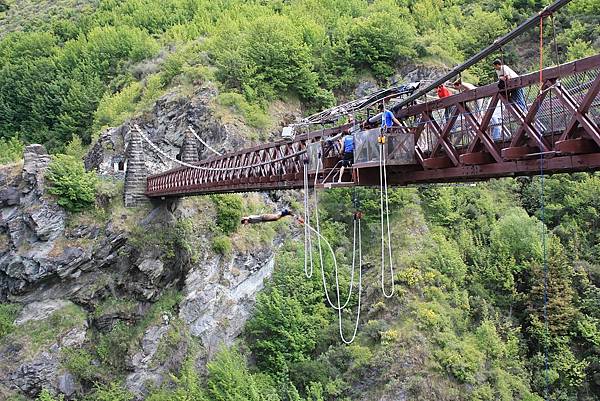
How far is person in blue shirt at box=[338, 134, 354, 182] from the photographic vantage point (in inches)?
373

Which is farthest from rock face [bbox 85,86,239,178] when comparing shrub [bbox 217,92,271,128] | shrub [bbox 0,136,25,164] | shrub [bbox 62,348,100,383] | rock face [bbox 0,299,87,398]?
shrub [bbox 62,348,100,383]

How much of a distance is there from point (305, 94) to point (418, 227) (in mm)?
11159

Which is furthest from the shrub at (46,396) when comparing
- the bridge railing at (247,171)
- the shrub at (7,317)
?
the bridge railing at (247,171)

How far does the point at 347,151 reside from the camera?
955 centimetres

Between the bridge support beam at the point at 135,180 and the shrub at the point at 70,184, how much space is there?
147 centimetres

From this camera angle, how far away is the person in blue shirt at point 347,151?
9.47m

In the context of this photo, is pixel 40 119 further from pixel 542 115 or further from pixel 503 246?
pixel 542 115

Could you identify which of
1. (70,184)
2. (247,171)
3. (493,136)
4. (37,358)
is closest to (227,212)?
(70,184)

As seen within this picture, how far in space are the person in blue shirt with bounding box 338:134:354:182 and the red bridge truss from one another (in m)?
0.21

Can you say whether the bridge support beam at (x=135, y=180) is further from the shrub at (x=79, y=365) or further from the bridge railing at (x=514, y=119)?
the bridge railing at (x=514, y=119)

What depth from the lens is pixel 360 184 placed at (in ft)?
30.7

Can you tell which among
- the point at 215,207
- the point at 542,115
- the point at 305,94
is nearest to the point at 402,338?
the point at 215,207

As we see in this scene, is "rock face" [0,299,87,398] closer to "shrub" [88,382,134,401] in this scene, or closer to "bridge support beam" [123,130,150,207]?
"shrub" [88,382,134,401]

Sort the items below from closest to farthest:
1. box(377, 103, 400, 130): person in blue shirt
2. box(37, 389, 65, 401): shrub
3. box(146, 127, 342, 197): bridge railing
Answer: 1. box(377, 103, 400, 130): person in blue shirt
2. box(146, 127, 342, 197): bridge railing
3. box(37, 389, 65, 401): shrub
